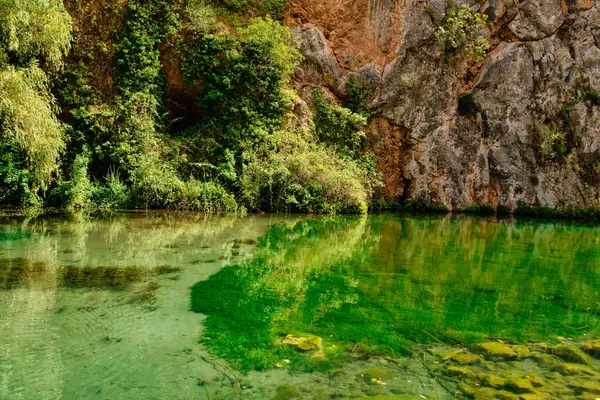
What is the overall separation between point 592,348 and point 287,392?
3.25 metres

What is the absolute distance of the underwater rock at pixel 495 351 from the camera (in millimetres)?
4588

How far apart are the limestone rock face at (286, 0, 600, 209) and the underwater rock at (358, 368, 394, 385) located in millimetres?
18346

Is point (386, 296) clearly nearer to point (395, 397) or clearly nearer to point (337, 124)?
point (395, 397)

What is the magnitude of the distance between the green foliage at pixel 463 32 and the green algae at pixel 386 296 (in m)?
13.4

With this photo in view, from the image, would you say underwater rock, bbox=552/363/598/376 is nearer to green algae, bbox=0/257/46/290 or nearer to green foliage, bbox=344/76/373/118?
green algae, bbox=0/257/46/290

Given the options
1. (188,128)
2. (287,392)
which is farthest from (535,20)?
(287,392)

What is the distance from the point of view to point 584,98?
76.1 feet

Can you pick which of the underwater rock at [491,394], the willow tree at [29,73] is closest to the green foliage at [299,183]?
the willow tree at [29,73]

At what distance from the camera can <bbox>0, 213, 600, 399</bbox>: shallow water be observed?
3908mm

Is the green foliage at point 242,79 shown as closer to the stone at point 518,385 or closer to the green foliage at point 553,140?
the green foliage at point 553,140

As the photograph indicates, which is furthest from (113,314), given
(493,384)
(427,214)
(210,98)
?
(427,214)

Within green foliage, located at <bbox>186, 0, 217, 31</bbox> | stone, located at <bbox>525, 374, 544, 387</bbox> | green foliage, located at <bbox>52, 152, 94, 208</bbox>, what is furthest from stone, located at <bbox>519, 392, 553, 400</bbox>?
green foliage, located at <bbox>186, 0, 217, 31</bbox>

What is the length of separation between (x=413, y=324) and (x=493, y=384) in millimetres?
1563

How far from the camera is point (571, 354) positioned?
15.4 ft
